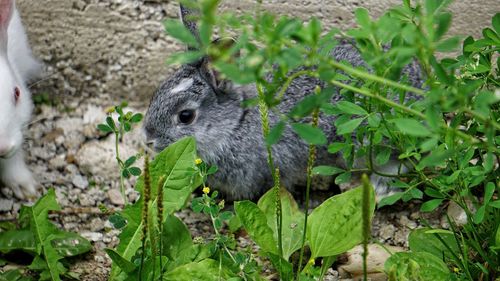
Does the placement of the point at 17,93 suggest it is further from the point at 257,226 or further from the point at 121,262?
the point at 257,226

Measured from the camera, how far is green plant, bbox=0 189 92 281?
118 inches

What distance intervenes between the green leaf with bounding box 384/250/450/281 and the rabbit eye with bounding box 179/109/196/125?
3.83 ft

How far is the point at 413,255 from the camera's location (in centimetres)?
277

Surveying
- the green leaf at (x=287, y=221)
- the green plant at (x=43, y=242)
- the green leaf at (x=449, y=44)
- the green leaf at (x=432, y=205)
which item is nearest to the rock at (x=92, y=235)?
the green plant at (x=43, y=242)

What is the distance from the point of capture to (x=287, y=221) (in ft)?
10.1

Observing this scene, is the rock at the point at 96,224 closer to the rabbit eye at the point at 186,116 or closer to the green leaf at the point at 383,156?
the rabbit eye at the point at 186,116

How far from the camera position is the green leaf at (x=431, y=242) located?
2893 mm

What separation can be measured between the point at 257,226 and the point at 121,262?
47 cm

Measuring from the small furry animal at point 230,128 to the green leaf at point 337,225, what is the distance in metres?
0.68

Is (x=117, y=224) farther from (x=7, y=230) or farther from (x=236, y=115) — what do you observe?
(x=236, y=115)

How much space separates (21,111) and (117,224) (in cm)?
92

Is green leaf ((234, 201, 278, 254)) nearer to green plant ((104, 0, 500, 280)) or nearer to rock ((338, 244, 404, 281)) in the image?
green plant ((104, 0, 500, 280))

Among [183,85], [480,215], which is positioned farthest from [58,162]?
[480,215]

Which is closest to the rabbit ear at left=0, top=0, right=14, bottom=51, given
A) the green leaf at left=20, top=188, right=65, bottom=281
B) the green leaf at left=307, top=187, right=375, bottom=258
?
the green leaf at left=20, top=188, right=65, bottom=281
